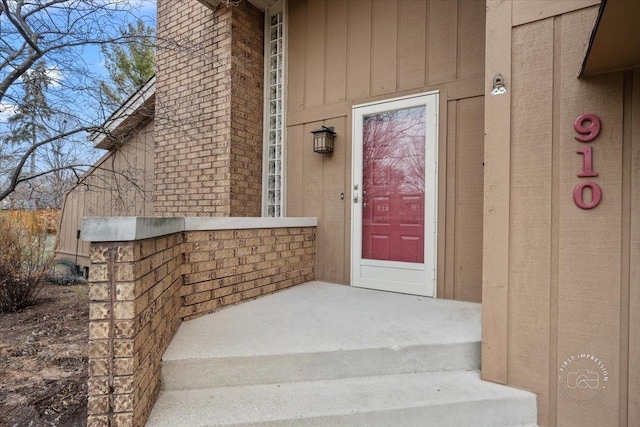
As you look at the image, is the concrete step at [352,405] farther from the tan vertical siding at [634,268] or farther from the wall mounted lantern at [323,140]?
the wall mounted lantern at [323,140]

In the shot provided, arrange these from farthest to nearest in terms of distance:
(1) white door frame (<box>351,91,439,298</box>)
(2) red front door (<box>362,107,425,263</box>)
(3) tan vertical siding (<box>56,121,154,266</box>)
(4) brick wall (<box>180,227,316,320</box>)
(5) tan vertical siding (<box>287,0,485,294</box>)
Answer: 1. (3) tan vertical siding (<box>56,121,154,266</box>)
2. (2) red front door (<box>362,107,425,263</box>)
3. (1) white door frame (<box>351,91,439,298</box>)
4. (5) tan vertical siding (<box>287,0,485,294</box>)
5. (4) brick wall (<box>180,227,316,320</box>)

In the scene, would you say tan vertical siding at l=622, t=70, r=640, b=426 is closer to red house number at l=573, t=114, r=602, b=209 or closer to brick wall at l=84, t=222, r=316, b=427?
red house number at l=573, t=114, r=602, b=209

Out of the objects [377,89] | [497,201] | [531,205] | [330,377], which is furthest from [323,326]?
[377,89]

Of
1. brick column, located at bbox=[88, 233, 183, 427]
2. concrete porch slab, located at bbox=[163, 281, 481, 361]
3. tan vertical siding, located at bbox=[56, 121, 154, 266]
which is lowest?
concrete porch slab, located at bbox=[163, 281, 481, 361]

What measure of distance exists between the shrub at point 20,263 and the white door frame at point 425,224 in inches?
154

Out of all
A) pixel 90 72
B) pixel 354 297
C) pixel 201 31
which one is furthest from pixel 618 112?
pixel 201 31

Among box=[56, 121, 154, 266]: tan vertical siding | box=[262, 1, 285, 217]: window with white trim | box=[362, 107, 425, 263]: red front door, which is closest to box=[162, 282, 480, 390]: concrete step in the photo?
box=[362, 107, 425, 263]: red front door

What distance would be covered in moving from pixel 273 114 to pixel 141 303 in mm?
3464

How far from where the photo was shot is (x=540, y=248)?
1.89 meters

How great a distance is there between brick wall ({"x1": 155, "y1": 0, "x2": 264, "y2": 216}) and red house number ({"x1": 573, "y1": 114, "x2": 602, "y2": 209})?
3.34 meters

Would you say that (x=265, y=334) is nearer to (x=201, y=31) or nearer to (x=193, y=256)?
(x=193, y=256)

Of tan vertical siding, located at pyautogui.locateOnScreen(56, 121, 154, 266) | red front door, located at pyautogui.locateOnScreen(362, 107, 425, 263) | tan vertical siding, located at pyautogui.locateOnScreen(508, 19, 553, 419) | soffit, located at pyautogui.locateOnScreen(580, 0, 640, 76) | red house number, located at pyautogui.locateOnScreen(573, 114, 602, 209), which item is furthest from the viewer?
tan vertical siding, located at pyautogui.locateOnScreen(56, 121, 154, 266)

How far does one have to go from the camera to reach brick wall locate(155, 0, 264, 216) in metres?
4.08

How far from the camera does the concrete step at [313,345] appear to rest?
1922mm
